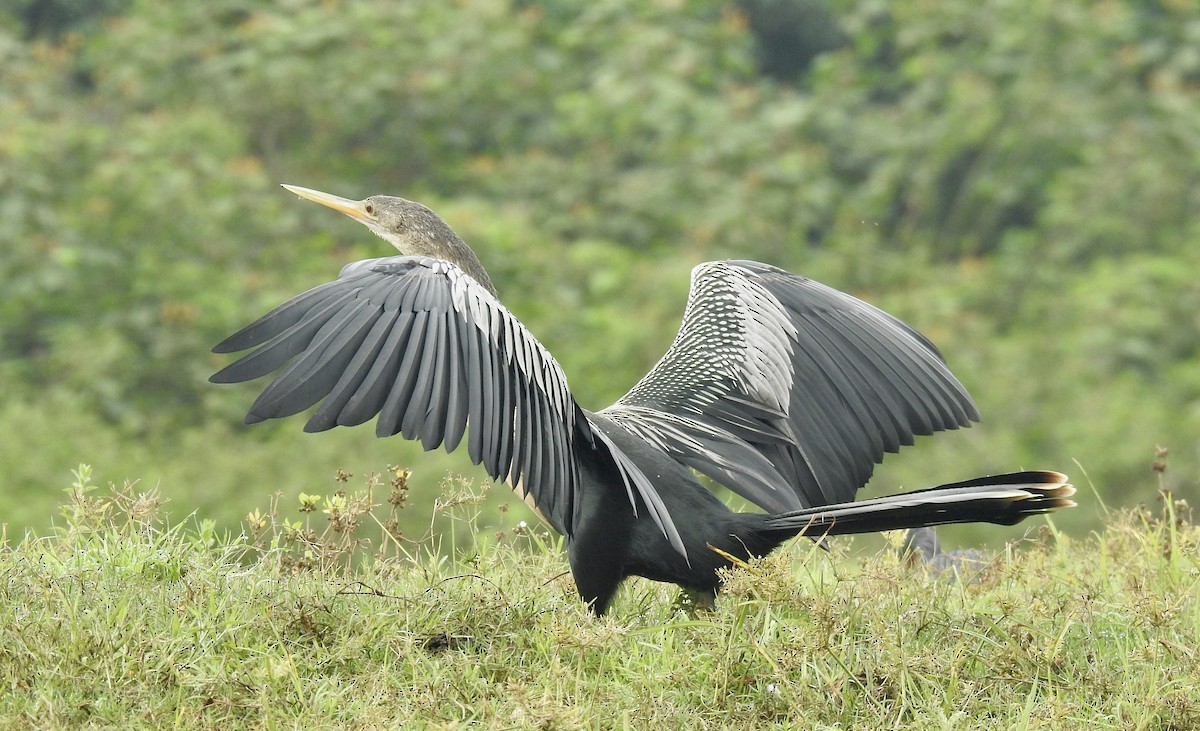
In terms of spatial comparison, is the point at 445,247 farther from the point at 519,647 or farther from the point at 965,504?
the point at 965,504

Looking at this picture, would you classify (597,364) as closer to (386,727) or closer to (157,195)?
(157,195)

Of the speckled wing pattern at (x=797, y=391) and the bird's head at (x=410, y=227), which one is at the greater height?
the bird's head at (x=410, y=227)

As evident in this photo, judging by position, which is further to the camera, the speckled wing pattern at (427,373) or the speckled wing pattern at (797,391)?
the speckled wing pattern at (797,391)

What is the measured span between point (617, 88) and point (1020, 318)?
284 cm

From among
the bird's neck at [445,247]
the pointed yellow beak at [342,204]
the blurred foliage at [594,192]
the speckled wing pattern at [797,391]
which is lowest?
the blurred foliage at [594,192]

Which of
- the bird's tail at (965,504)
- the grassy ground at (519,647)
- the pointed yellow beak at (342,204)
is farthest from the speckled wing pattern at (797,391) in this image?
the pointed yellow beak at (342,204)

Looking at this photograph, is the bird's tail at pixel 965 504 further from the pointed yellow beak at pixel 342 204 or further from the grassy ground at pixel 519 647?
the pointed yellow beak at pixel 342 204

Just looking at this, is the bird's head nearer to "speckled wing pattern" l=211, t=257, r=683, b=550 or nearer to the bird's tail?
"speckled wing pattern" l=211, t=257, r=683, b=550

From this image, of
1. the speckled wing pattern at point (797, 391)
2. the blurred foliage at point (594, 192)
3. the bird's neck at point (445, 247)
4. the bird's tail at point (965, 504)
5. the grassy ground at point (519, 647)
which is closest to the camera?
the grassy ground at point (519, 647)

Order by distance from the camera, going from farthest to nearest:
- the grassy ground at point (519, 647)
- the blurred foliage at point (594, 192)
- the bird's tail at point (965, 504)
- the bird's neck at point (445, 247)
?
1. the blurred foliage at point (594, 192)
2. the bird's neck at point (445, 247)
3. the bird's tail at point (965, 504)
4. the grassy ground at point (519, 647)

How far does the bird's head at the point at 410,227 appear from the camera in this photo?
4.59 metres

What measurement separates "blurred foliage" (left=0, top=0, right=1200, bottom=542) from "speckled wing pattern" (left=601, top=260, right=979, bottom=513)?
2.91m

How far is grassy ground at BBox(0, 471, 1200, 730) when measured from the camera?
2.96 meters

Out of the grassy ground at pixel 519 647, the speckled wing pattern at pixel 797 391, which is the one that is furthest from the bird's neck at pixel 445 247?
the grassy ground at pixel 519 647
